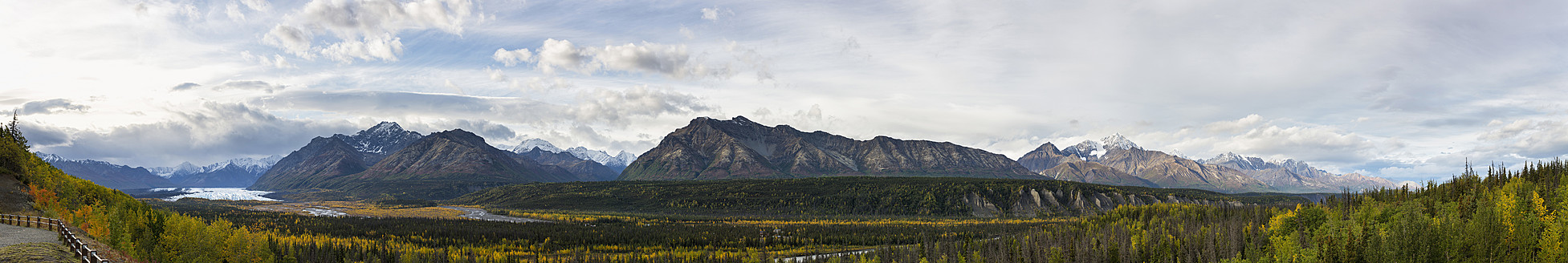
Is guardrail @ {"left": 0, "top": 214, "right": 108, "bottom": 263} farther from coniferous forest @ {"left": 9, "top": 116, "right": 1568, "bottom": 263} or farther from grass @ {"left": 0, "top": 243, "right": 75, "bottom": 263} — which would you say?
coniferous forest @ {"left": 9, "top": 116, "right": 1568, "bottom": 263}

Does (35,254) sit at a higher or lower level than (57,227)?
higher

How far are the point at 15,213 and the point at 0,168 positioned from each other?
69.7ft

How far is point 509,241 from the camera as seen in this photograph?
4466 inches

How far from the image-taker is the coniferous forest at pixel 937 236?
4028 centimetres

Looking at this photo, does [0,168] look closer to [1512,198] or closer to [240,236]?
[240,236]

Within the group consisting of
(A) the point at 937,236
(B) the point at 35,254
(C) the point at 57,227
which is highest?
(B) the point at 35,254

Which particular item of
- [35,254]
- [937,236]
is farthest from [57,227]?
[937,236]

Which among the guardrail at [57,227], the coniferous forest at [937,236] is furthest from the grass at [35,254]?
the coniferous forest at [937,236]

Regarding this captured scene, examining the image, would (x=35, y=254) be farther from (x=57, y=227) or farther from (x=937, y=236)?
(x=937, y=236)

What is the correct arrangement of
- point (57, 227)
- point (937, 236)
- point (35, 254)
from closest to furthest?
point (35, 254) → point (57, 227) → point (937, 236)

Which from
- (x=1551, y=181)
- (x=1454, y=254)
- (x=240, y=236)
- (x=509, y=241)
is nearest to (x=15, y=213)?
(x=240, y=236)

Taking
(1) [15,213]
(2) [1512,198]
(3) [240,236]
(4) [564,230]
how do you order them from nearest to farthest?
(2) [1512,198] → (3) [240,236] → (1) [15,213] → (4) [564,230]

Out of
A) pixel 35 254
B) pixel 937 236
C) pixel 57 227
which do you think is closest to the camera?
pixel 35 254

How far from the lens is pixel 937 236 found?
12988 cm
